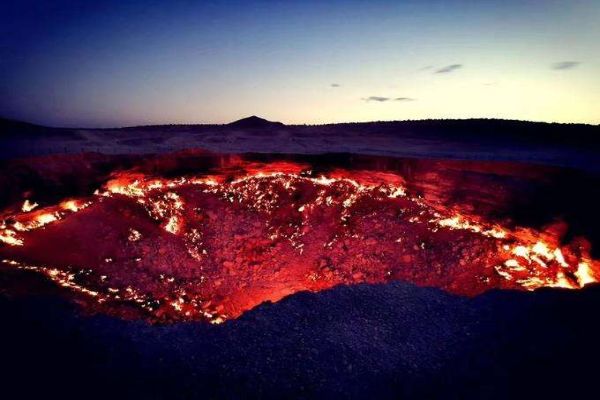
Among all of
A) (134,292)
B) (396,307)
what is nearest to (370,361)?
(396,307)

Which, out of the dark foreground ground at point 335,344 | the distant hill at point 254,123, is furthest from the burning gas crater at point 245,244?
the distant hill at point 254,123

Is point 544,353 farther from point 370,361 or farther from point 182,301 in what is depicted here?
point 182,301

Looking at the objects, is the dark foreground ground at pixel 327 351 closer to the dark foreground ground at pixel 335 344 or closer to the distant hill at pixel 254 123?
the dark foreground ground at pixel 335 344

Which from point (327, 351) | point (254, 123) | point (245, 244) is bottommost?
point (327, 351)

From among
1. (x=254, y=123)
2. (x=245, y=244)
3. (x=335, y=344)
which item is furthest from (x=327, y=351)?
(x=254, y=123)

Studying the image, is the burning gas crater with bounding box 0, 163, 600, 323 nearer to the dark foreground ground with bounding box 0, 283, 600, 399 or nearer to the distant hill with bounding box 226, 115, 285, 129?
the dark foreground ground with bounding box 0, 283, 600, 399

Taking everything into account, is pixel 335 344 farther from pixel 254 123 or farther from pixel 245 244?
pixel 254 123

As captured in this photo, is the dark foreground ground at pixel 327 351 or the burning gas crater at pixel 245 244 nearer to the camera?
the dark foreground ground at pixel 327 351
